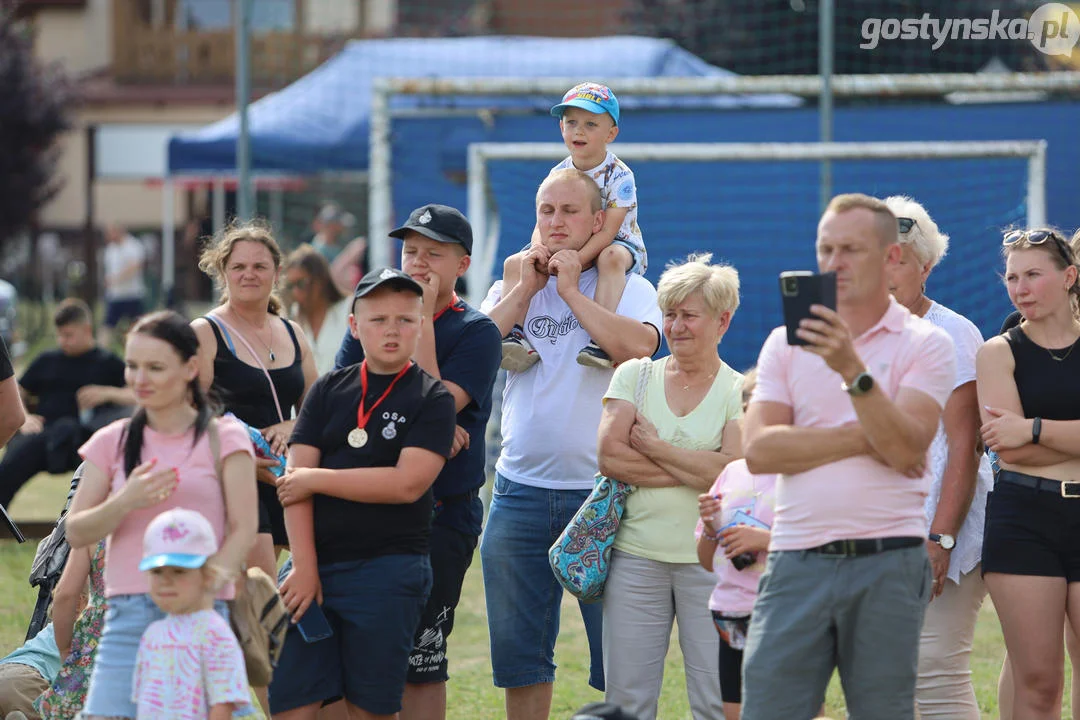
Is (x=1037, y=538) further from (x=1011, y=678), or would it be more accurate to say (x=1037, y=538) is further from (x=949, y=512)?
(x=1011, y=678)

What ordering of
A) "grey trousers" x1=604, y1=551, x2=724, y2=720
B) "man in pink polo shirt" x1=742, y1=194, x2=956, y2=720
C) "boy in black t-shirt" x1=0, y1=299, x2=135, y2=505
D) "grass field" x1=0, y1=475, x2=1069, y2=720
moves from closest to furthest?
"man in pink polo shirt" x1=742, y1=194, x2=956, y2=720 → "grey trousers" x1=604, y1=551, x2=724, y2=720 → "grass field" x1=0, y1=475, x2=1069, y2=720 → "boy in black t-shirt" x1=0, y1=299, x2=135, y2=505

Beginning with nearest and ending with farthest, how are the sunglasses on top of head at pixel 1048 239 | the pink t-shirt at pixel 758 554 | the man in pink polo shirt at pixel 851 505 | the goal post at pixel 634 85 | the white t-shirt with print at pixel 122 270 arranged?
1. the man in pink polo shirt at pixel 851 505
2. the pink t-shirt at pixel 758 554
3. the sunglasses on top of head at pixel 1048 239
4. the goal post at pixel 634 85
5. the white t-shirt with print at pixel 122 270

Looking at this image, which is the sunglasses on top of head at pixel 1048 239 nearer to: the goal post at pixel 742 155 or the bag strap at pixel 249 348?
the bag strap at pixel 249 348

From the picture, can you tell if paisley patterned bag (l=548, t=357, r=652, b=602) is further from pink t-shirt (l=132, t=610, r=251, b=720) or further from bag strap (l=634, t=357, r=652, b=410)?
pink t-shirt (l=132, t=610, r=251, b=720)

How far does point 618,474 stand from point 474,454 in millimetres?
547

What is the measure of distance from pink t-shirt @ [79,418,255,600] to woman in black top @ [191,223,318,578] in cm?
105

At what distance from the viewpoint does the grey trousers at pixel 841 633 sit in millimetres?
3594

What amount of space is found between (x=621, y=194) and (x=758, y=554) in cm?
158

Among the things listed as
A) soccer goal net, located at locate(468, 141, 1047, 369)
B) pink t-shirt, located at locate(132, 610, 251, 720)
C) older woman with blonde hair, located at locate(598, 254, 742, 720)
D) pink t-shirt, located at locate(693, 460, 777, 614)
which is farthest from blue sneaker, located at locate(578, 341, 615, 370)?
soccer goal net, located at locate(468, 141, 1047, 369)

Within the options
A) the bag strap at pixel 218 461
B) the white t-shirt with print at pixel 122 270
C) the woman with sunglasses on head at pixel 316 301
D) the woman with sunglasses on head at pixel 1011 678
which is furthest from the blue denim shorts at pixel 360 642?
the white t-shirt with print at pixel 122 270

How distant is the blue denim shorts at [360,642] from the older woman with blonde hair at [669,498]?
0.67 meters

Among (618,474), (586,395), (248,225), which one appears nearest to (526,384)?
(586,395)

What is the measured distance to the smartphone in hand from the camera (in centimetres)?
417

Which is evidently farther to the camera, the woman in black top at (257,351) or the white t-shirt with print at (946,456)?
the woman in black top at (257,351)
